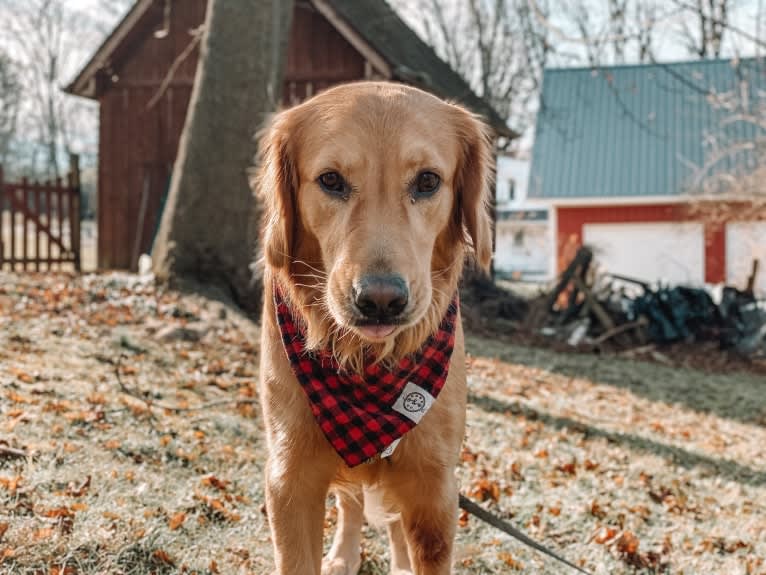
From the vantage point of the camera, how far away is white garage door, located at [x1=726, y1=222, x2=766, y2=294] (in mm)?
17656

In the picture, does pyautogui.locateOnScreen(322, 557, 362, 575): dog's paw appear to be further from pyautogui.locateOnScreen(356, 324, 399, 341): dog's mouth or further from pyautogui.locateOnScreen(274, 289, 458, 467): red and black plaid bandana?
pyautogui.locateOnScreen(356, 324, 399, 341): dog's mouth

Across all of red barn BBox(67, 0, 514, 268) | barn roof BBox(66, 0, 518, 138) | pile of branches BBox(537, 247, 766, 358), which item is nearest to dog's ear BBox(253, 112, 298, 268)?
pile of branches BBox(537, 247, 766, 358)

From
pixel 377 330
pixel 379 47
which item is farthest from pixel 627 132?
pixel 377 330

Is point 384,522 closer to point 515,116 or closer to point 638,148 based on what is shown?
point 638,148

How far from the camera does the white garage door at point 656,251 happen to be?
20891 mm

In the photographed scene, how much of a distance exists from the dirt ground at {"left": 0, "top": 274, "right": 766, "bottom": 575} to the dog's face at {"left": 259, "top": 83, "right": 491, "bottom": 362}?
129cm

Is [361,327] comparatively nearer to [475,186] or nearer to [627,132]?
[475,186]

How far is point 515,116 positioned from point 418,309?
2995 centimetres

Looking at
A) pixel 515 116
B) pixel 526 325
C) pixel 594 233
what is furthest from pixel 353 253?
pixel 515 116

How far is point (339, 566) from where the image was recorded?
3.27m

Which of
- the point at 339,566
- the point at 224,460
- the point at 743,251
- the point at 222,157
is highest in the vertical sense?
the point at 222,157

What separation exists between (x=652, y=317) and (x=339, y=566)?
9.85 meters

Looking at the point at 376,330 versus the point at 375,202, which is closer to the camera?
the point at 376,330

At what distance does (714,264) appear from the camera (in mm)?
20859
